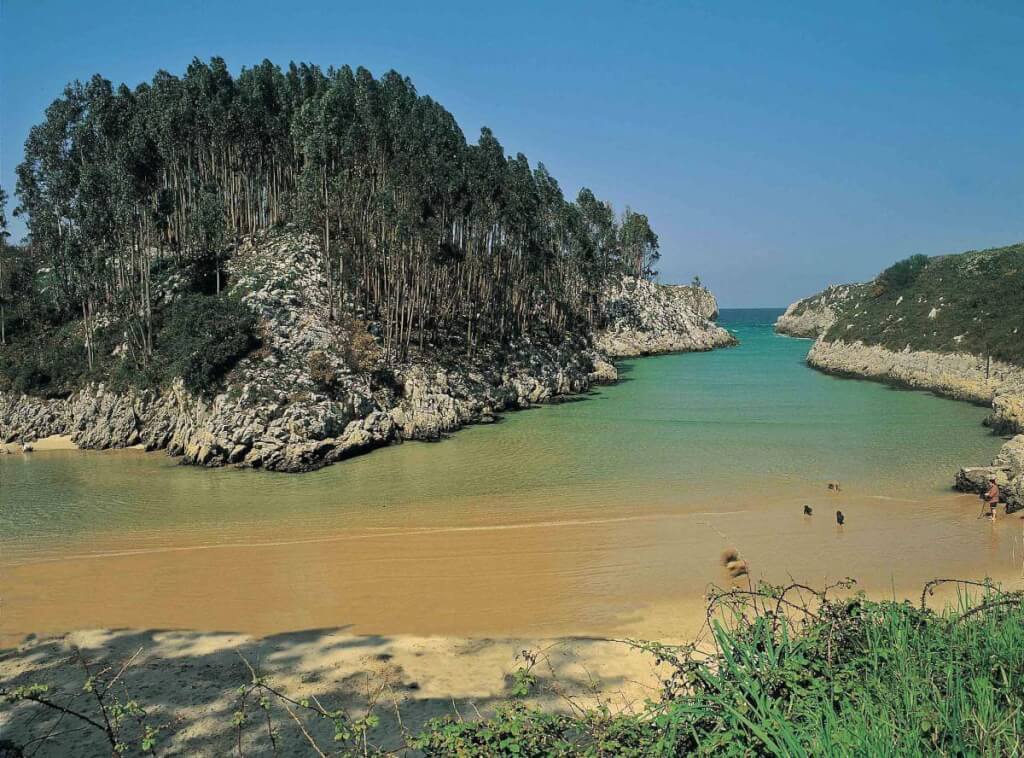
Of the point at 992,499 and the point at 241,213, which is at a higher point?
the point at 241,213

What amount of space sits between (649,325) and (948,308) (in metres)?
33.2

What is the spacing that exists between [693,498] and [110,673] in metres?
13.9

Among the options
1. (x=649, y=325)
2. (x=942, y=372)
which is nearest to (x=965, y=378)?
(x=942, y=372)

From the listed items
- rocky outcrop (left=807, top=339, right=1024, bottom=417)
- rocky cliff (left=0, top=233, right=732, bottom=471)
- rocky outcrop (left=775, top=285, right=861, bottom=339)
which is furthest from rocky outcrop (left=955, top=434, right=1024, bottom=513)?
rocky outcrop (left=775, top=285, right=861, bottom=339)

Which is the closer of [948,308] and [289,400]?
[289,400]

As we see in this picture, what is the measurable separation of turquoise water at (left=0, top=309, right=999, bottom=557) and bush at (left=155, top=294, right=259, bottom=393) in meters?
3.42

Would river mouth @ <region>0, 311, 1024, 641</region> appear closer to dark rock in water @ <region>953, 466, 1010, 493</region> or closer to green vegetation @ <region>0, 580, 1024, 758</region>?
dark rock in water @ <region>953, 466, 1010, 493</region>

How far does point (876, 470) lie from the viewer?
67.3 feet

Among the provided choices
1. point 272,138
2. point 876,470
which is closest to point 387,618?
point 876,470

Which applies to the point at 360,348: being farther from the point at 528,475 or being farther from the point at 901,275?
the point at 901,275

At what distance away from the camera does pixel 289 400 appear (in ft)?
74.3

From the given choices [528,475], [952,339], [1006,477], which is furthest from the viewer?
[952,339]

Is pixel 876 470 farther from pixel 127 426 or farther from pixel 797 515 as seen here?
pixel 127 426

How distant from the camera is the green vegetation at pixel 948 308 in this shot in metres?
38.4
